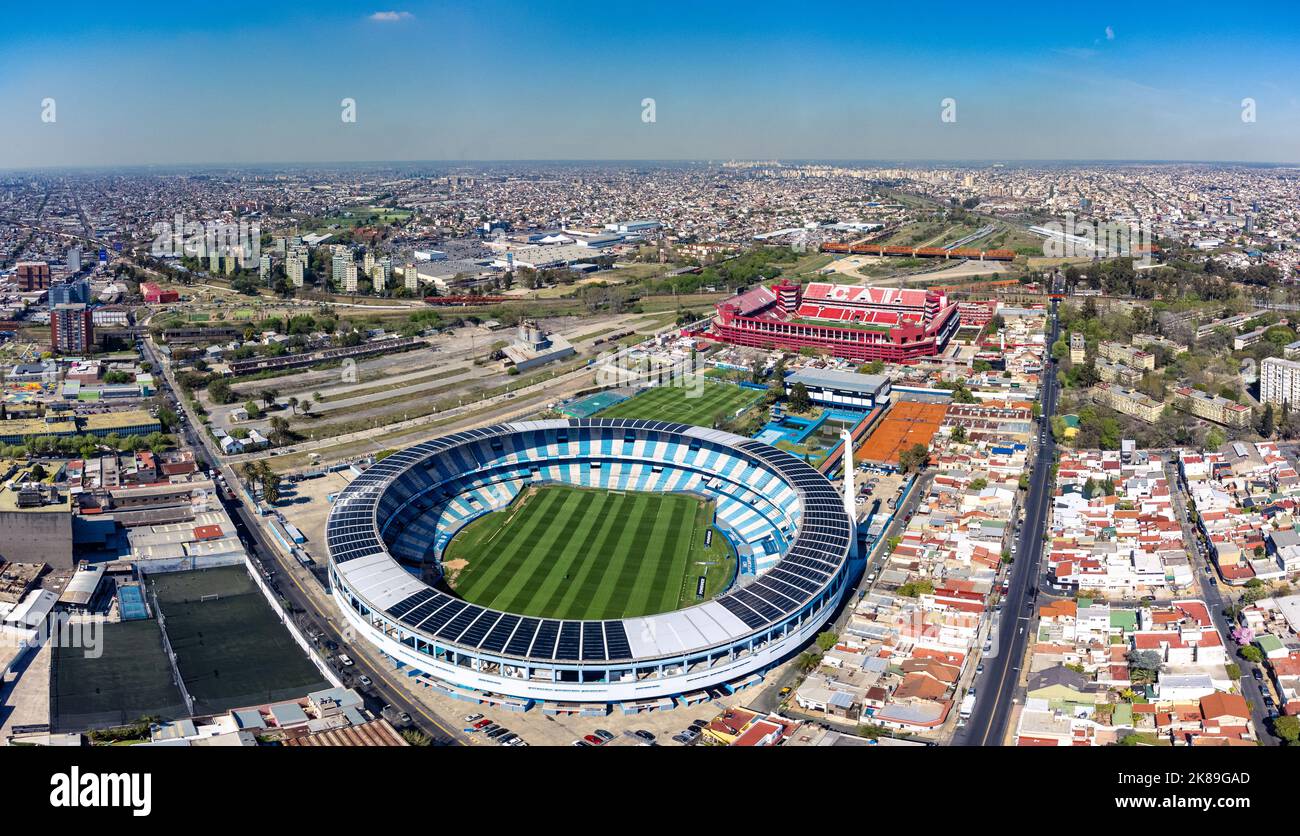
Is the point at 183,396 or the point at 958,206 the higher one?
the point at 958,206

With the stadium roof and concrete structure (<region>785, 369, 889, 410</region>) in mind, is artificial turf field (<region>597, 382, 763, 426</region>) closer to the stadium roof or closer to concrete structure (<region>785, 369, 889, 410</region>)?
concrete structure (<region>785, 369, 889, 410</region>)

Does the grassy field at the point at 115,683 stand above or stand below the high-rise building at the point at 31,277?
below

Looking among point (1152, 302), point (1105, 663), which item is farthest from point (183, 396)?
point (1152, 302)

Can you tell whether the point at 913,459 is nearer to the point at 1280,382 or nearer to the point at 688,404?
the point at 688,404

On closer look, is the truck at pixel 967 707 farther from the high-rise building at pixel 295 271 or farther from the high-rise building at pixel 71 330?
the high-rise building at pixel 295 271

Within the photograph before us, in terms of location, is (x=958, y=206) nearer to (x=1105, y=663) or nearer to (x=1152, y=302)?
(x=1152, y=302)

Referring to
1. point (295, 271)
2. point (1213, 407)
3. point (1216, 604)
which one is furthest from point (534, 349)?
point (1216, 604)

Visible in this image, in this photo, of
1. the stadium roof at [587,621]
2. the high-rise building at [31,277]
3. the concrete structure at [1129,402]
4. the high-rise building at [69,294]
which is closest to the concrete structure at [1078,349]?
the concrete structure at [1129,402]
